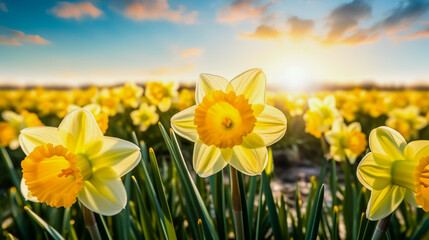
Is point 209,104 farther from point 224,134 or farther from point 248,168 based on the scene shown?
point 248,168

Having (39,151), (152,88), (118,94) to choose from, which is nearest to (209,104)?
(39,151)

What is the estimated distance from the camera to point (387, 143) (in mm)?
916

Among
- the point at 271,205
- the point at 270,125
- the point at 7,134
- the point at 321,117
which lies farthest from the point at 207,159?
the point at 7,134

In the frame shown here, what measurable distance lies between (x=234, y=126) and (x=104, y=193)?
0.45 metres

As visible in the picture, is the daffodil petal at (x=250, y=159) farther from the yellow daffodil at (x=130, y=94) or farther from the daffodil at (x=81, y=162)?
the yellow daffodil at (x=130, y=94)

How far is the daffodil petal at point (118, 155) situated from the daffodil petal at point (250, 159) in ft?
0.99

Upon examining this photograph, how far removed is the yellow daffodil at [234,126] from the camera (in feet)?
3.01

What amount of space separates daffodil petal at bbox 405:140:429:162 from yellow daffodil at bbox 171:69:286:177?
1.27 feet

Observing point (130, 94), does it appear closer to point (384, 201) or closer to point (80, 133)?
point (80, 133)

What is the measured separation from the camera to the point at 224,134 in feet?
3.12

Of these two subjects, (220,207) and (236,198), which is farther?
(220,207)

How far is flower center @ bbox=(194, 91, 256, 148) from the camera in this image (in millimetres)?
912

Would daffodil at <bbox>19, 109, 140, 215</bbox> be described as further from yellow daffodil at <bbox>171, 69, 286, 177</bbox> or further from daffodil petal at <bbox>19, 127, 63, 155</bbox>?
yellow daffodil at <bbox>171, 69, 286, 177</bbox>

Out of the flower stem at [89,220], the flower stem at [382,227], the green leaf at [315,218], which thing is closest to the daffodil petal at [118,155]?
the flower stem at [89,220]
